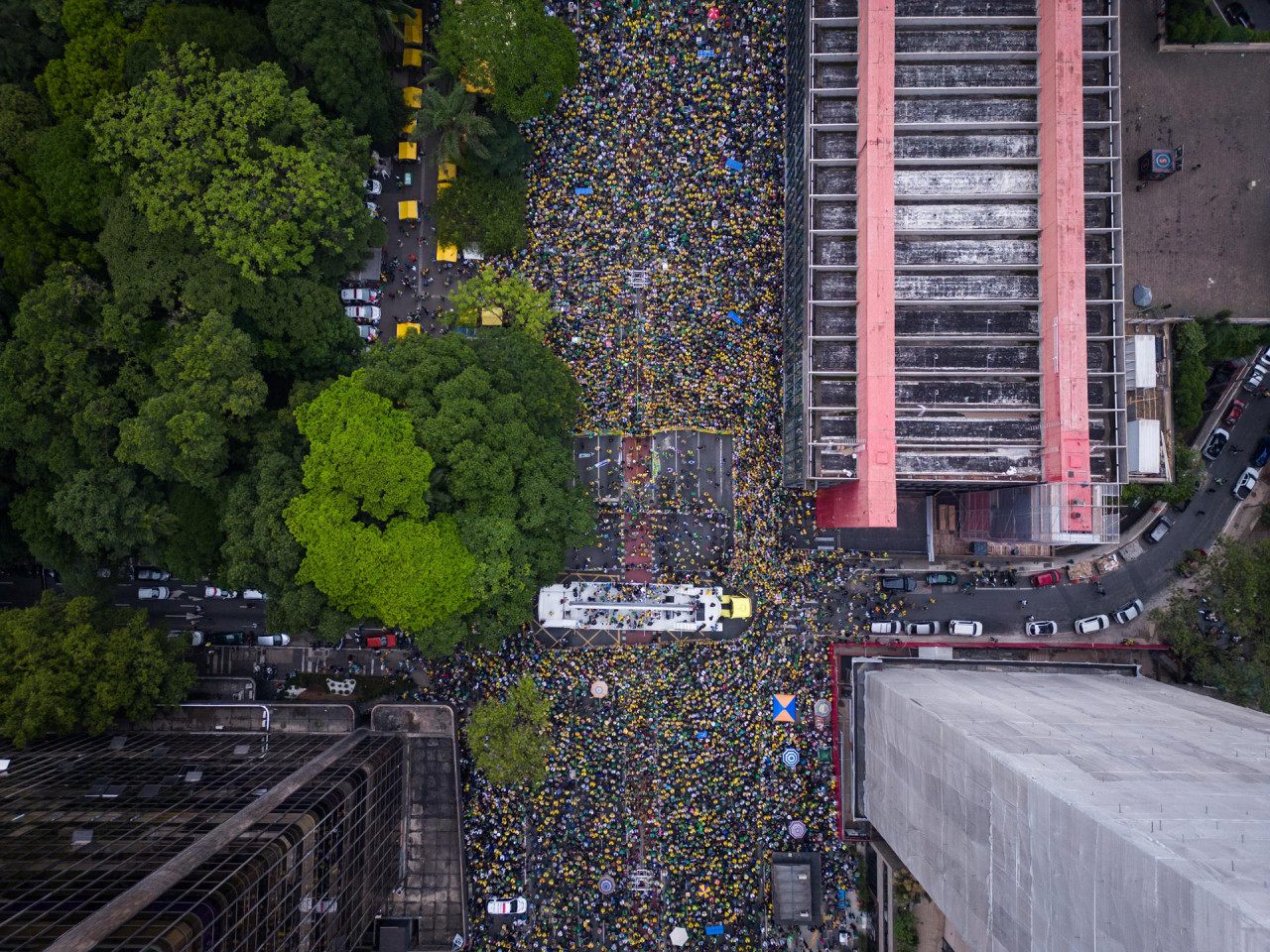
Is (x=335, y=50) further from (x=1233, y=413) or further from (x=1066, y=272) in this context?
(x=1233, y=413)

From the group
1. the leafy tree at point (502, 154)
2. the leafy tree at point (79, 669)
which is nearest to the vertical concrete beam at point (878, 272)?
the leafy tree at point (502, 154)


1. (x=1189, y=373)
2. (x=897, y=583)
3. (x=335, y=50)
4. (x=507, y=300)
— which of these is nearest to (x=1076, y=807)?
→ (x=897, y=583)

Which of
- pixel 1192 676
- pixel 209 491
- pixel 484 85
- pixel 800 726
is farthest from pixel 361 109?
pixel 1192 676

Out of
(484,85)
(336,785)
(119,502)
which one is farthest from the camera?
(484,85)

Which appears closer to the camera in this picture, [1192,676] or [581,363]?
[1192,676]

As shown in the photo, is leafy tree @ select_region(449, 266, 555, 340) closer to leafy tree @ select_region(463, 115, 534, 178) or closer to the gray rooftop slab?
leafy tree @ select_region(463, 115, 534, 178)

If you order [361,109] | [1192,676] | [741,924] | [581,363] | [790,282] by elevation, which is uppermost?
[361,109]

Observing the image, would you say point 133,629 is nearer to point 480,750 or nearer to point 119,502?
point 119,502

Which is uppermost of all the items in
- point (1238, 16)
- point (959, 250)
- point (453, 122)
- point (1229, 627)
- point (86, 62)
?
point (1238, 16)
